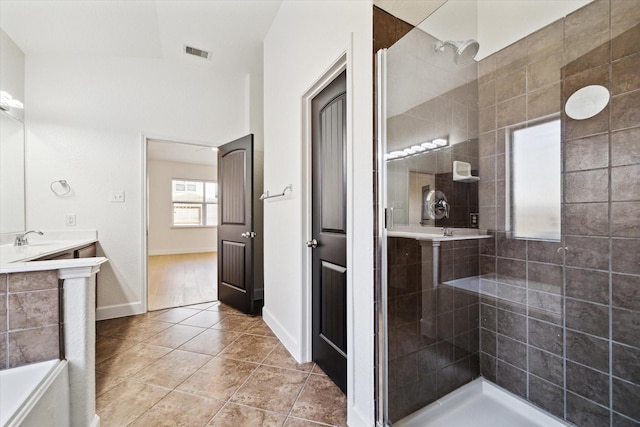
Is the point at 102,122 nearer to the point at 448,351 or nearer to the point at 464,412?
the point at 448,351

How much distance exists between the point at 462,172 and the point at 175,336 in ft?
8.98

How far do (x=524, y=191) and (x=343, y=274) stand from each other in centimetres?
122

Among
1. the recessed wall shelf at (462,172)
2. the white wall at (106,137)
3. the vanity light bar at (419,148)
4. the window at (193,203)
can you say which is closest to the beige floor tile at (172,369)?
the white wall at (106,137)

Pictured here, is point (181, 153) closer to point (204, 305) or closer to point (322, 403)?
point (204, 305)

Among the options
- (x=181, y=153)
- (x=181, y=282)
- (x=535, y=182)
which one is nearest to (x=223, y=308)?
(x=181, y=282)

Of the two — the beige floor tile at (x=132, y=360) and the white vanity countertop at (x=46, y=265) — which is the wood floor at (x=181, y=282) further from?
the white vanity countertop at (x=46, y=265)

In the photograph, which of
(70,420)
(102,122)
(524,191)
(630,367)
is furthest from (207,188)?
(630,367)

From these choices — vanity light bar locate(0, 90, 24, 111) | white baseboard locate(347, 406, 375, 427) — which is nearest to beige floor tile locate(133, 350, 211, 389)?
white baseboard locate(347, 406, 375, 427)

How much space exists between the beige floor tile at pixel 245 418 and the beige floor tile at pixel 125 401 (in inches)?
17.6

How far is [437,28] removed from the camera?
148cm

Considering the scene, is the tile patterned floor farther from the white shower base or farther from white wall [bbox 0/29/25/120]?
white wall [bbox 0/29/25/120]

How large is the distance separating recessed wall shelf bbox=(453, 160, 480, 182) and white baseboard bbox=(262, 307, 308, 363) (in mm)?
1655

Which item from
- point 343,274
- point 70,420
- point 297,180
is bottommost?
point 70,420

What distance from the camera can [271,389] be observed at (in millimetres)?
1673
